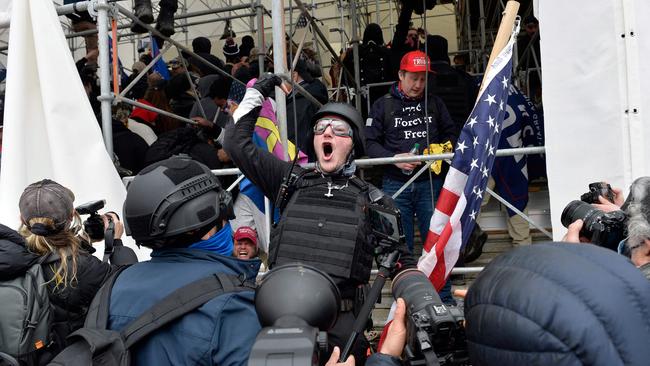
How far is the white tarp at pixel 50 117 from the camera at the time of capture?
3.20m

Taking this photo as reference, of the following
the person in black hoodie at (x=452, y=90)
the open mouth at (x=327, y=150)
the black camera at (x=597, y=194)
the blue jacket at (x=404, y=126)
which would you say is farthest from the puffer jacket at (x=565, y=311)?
the person in black hoodie at (x=452, y=90)

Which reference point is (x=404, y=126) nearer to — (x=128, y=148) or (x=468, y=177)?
(x=468, y=177)

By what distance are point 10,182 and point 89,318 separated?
79.2 inches

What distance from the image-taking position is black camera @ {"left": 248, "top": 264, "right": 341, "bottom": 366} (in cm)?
91

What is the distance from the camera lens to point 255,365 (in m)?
0.90

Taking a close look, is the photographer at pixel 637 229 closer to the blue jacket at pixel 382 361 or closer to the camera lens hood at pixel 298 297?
the blue jacket at pixel 382 361

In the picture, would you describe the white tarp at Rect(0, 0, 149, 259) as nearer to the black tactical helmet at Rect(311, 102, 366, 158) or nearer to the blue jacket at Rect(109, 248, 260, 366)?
the black tactical helmet at Rect(311, 102, 366, 158)

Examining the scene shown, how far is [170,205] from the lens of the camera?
149 cm

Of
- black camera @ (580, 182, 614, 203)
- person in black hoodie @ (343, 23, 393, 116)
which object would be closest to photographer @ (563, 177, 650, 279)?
black camera @ (580, 182, 614, 203)

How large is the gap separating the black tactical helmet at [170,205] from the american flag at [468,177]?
5.31ft

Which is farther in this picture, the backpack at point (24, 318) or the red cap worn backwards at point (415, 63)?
the red cap worn backwards at point (415, 63)

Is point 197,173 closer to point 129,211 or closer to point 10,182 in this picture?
point 129,211

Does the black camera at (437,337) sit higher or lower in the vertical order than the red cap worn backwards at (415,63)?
lower

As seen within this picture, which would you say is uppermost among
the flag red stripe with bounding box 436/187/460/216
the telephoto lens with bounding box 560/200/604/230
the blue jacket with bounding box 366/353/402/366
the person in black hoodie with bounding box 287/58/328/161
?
the person in black hoodie with bounding box 287/58/328/161
